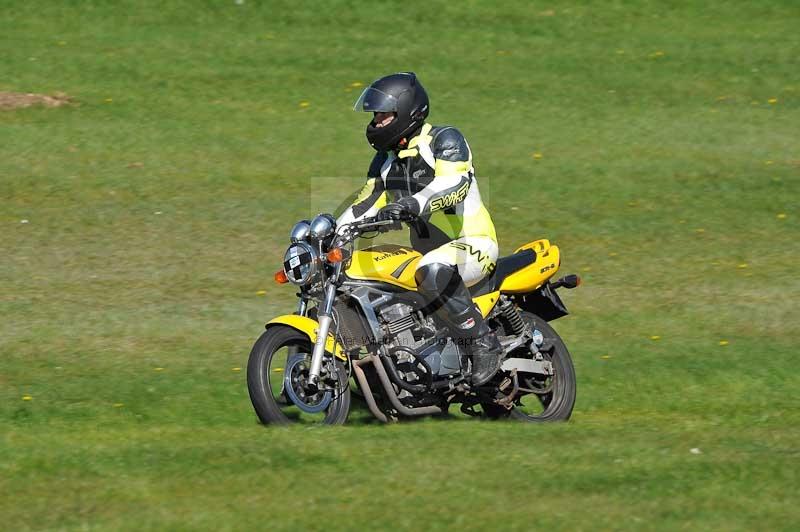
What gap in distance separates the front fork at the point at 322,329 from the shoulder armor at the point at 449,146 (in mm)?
→ 1183

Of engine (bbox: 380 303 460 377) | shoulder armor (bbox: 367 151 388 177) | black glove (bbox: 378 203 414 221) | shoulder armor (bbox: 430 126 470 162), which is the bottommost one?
engine (bbox: 380 303 460 377)

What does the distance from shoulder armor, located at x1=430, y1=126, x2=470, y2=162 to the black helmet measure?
8.5 inches

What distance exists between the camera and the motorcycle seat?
10.1 metres

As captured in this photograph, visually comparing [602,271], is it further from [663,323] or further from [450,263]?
[450,263]

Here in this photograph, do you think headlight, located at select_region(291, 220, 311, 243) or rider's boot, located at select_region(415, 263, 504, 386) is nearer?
headlight, located at select_region(291, 220, 311, 243)

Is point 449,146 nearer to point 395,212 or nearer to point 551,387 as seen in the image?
point 395,212

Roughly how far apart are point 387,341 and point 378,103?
1827mm

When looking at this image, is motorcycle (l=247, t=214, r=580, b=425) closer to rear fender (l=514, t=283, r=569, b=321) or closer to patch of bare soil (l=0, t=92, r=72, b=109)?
rear fender (l=514, t=283, r=569, b=321)

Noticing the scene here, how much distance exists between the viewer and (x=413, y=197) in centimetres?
942

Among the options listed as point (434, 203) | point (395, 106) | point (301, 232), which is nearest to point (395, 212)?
point (434, 203)

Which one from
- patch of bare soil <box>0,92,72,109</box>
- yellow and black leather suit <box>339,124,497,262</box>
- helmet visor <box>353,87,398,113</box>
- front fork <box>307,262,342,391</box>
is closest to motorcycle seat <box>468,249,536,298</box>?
yellow and black leather suit <box>339,124,497,262</box>

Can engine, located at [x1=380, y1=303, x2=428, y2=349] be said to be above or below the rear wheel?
above

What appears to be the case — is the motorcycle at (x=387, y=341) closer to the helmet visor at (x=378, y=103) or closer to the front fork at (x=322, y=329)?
the front fork at (x=322, y=329)

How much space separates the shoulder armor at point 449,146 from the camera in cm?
961
